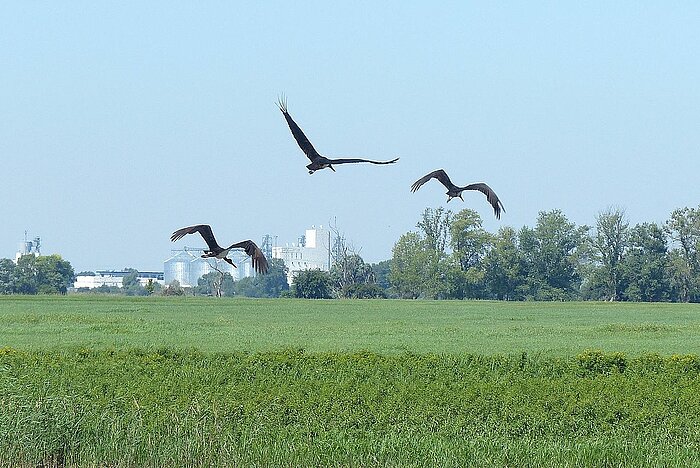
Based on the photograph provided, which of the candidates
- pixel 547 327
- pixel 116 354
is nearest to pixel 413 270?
pixel 547 327

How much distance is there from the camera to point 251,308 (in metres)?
51.7

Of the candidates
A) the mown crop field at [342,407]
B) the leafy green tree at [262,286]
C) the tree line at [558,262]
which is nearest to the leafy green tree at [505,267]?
the tree line at [558,262]

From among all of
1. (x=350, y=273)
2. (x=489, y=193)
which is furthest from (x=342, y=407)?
(x=350, y=273)

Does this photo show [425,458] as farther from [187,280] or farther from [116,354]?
[187,280]

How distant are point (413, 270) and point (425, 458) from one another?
71068 millimetres

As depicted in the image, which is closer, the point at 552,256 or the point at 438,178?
the point at 438,178

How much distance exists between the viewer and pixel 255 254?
9.02 meters

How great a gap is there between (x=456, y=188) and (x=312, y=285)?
68588 millimetres

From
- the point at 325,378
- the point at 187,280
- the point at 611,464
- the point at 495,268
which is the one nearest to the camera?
the point at 611,464

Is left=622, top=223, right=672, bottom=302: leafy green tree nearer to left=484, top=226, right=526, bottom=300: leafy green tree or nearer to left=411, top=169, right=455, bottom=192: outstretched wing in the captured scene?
left=484, top=226, right=526, bottom=300: leafy green tree

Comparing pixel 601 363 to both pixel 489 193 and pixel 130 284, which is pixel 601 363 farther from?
pixel 130 284

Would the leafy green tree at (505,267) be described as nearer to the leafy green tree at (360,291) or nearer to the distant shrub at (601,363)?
the leafy green tree at (360,291)

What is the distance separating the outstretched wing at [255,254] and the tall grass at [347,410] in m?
3.98

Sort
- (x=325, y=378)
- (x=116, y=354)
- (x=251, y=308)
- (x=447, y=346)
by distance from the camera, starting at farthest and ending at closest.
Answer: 1. (x=251, y=308)
2. (x=447, y=346)
3. (x=116, y=354)
4. (x=325, y=378)
